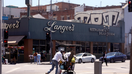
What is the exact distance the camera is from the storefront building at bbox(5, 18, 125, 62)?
36.2m

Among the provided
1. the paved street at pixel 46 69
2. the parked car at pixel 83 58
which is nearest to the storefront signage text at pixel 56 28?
the parked car at pixel 83 58

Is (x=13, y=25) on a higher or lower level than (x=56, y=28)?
higher

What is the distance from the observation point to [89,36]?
45188mm

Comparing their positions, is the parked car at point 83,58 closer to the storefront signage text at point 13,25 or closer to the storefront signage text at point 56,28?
the storefront signage text at point 56,28

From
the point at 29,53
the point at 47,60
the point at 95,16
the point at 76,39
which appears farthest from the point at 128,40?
the point at 29,53

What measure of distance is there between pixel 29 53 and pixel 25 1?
8529 mm

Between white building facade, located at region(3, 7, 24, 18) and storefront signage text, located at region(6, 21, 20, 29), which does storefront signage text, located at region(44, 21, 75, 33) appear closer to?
storefront signage text, located at region(6, 21, 20, 29)

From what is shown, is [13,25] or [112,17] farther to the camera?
[112,17]

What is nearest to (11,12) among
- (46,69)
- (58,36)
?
(58,36)

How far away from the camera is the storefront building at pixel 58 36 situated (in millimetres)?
36156

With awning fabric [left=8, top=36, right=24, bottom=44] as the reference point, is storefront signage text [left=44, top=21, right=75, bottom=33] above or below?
above

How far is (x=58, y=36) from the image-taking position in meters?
39.8

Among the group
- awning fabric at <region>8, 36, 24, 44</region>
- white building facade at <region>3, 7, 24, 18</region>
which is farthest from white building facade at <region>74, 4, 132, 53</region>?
awning fabric at <region>8, 36, 24, 44</region>

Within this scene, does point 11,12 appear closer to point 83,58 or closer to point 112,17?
point 112,17
